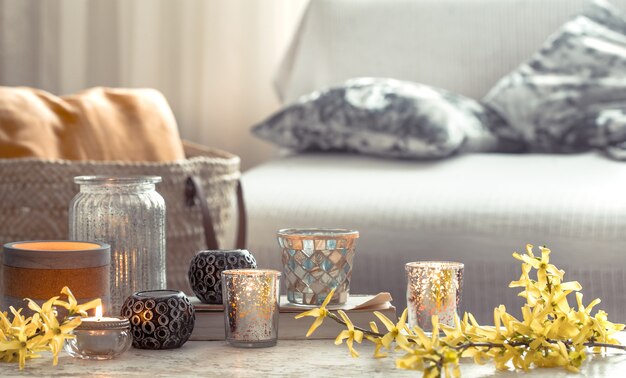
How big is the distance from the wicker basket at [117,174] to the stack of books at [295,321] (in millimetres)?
670

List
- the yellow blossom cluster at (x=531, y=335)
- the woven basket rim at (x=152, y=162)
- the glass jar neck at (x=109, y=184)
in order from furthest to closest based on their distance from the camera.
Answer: the woven basket rim at (x=152, y=162)
the glass jar neck at (x=109, y=184)
the yellow blossom cluster at (x=531, y=335)

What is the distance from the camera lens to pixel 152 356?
0.95 m

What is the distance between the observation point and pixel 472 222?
174cm

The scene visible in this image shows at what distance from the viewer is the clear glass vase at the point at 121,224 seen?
112 centimetres

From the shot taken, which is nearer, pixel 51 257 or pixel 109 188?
pixel 51 257

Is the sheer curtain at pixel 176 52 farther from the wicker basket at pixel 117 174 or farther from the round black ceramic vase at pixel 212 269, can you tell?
the round black ceramic vase at pixel 212 269

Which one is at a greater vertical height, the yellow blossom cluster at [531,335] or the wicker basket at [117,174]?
the wicker basket at [117,174]

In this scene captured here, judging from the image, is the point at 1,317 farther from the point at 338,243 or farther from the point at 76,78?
the point at 76,78

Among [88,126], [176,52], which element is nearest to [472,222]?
[88,126]

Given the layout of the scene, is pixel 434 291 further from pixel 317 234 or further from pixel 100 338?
pixel 100 338

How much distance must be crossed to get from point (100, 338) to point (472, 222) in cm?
94

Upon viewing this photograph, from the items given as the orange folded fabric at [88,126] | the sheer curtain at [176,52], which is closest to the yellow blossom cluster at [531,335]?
the orange folded fabric at [88,126]

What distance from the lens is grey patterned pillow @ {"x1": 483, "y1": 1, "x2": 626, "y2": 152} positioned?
227 centimetres

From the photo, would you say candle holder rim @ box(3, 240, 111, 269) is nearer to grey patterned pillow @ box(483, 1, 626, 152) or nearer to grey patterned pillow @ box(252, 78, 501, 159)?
grey patterned pillow @ box(252, 78, 501, 159)
